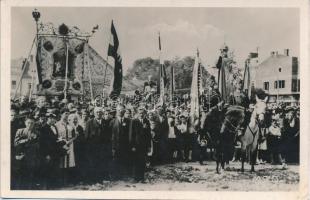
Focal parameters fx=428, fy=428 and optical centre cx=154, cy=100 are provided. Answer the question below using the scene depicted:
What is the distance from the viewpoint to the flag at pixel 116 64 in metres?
3.37

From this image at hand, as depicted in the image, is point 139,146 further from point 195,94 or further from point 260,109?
point 260,109

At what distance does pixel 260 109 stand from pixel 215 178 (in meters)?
0.66

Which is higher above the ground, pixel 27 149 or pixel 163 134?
pixel 163 134

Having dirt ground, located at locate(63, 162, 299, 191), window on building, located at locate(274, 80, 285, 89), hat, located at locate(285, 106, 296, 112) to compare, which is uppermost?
window on building, located at locate(274, 80, 285, 89)

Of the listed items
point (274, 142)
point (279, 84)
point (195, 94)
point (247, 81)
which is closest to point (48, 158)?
point (195, 94)

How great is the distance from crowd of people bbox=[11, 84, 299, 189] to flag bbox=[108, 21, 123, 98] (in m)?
0.10

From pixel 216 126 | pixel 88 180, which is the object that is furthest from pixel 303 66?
pixel 88 180

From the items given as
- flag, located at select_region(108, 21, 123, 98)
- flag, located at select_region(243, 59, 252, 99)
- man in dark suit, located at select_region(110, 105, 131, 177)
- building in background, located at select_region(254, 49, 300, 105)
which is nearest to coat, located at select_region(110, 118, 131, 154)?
man in dark suit, located at select_region(110, 105, 131, 177)

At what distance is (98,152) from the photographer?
3377 mm

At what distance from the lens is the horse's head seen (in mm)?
3441

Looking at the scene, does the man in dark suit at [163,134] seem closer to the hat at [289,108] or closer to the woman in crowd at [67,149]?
the woman in crowd at [67,149]

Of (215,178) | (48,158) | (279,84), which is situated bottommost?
(215,178)

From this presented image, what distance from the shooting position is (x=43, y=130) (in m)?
3.40

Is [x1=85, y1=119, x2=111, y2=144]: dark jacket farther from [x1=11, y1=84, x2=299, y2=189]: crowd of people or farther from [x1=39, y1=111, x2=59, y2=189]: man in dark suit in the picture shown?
[x1=39, y1=111, x2=59, y2=189]: man in dark suit
